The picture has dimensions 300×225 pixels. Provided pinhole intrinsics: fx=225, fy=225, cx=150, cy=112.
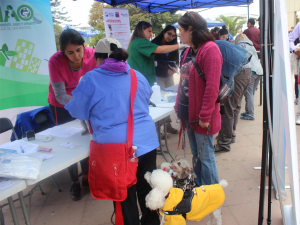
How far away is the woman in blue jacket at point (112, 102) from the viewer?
133 cm

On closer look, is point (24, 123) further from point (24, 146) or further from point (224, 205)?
point (224, 205)

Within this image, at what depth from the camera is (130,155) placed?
140 centimetres

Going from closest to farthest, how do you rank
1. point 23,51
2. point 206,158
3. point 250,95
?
point 206,158 → point 23,51 → point 250,95

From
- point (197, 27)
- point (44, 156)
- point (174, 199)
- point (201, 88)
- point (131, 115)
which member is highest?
point (197, 27)

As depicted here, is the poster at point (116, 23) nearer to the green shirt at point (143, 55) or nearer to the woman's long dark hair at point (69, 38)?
the green shirt at point (143, 55)

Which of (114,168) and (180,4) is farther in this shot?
(180,4)

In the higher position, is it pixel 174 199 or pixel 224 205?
pixel 174 199

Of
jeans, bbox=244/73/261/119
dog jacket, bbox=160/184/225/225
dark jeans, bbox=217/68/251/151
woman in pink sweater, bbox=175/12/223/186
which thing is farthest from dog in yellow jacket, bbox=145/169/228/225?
jeans, bbox=244/73/261/119

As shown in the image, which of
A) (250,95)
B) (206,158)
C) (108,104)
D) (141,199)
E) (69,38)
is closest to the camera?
(108,104)

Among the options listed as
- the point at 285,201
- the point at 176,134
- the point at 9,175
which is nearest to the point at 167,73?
the point at 176,134

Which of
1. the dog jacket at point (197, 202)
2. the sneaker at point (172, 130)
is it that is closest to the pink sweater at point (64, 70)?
the dog jacket at point (197, 202)

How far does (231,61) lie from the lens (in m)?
1.79

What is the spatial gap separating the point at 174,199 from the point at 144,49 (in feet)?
6.23

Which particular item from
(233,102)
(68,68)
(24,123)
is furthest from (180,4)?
(24,123)
